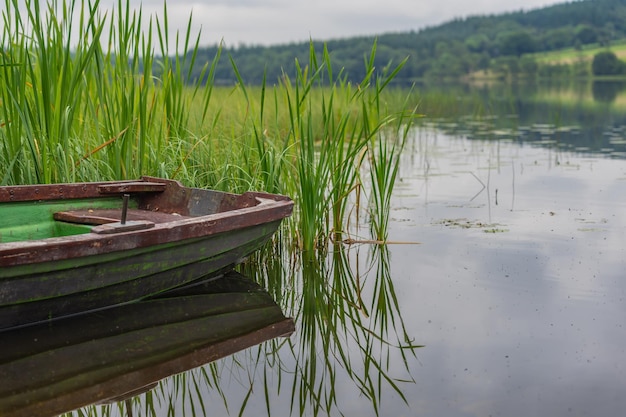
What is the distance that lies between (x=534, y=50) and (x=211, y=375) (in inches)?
2505

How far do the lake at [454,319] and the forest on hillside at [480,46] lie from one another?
28.8 metres

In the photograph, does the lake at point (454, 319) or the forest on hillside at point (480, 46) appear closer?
the lake at point (454, 319)

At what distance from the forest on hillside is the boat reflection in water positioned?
31.1 metres

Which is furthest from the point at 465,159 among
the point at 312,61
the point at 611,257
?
the point at 312,61

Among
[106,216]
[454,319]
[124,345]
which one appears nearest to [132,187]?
[106,216]

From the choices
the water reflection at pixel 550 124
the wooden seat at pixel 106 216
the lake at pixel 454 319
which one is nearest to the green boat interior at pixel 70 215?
the wooden seat at pixel 106 216

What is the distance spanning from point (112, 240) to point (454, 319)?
1.86 meters

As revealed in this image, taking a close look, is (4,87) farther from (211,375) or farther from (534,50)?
(534,50)

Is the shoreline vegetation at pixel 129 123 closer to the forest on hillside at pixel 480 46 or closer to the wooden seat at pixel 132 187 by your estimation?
the wooden seat at pixel 132 187

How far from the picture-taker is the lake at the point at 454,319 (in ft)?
11.7

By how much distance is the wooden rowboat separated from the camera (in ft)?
12.9

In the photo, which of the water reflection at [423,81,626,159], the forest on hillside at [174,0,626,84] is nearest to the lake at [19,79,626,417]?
the water reflection at [423,81,626,159]

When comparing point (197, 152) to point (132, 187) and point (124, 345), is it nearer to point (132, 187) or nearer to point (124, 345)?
point (132, 187)

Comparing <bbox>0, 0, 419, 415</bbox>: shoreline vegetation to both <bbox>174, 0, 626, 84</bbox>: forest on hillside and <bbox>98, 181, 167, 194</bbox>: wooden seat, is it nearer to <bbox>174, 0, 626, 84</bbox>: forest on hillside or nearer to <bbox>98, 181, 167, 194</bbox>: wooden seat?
<bbox>98, 181, 167, 194</bbox>: wooden seat
